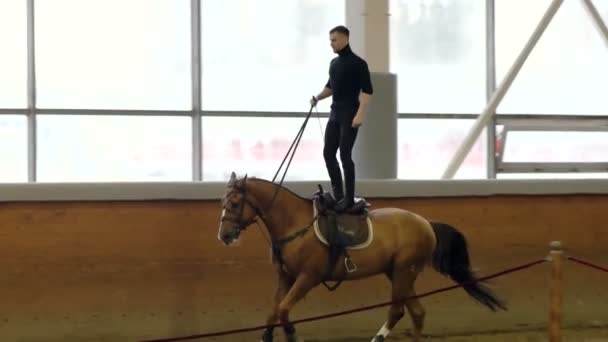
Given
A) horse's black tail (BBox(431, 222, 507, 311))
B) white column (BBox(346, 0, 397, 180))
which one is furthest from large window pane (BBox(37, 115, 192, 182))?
horse's black tail (BBox(431, 222, 507, 311))

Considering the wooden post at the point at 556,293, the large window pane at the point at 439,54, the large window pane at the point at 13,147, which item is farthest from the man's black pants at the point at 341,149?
the large window pane at the point at 13,147

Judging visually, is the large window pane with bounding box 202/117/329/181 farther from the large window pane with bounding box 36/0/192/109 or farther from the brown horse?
the brown horse

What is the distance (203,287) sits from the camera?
8.61 meters

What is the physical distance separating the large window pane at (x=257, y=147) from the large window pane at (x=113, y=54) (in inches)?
22.1

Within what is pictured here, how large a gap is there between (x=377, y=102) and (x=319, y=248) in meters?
3.22

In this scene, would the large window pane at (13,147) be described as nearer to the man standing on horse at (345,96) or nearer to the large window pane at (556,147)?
the man standing on horse at (345,96)

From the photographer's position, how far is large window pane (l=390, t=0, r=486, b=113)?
1180 centimetres

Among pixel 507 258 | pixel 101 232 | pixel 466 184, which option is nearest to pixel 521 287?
pixel 507 258

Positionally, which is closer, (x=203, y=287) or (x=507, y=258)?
(x=203, y=287)

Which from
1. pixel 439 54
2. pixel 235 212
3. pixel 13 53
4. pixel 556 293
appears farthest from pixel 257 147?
pixel 556 293

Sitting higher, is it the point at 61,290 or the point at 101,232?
the point at 101,232

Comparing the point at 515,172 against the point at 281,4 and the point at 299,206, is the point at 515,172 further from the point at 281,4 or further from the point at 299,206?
the point at 299,206

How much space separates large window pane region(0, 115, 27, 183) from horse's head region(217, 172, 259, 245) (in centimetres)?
454

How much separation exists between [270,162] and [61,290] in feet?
12.3
